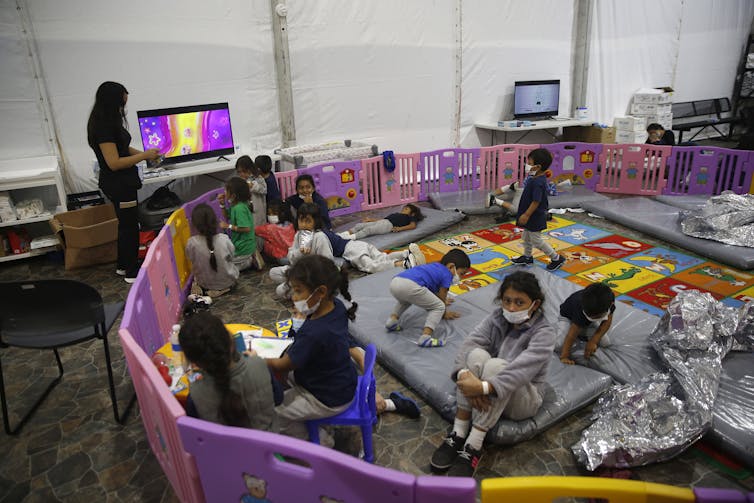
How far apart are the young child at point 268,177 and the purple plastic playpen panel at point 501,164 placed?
10.6ft

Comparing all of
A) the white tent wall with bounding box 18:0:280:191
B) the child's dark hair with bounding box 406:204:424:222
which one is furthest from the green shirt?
the white tent wall with bounding box 18:0:280:191

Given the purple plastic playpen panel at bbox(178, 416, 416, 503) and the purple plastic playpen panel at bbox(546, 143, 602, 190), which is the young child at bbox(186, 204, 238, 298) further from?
the purple plastic playpen panel at bbox(546, 143, 602, 190)

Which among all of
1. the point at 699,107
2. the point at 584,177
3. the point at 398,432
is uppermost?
the point at 699,107

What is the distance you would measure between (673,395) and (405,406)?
157 cm

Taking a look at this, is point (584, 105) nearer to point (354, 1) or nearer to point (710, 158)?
point (710, 158)

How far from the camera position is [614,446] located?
270cm

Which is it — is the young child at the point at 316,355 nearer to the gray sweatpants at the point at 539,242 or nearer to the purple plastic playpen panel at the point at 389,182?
the gray sweatpants at the point at 539,242

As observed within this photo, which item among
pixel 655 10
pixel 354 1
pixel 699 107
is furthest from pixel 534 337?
pixel 699 107

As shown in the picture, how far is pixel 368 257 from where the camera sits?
5266 mm

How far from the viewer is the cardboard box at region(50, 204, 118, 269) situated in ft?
18.0

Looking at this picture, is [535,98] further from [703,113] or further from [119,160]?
[119,160]

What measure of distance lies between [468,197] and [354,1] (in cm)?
335

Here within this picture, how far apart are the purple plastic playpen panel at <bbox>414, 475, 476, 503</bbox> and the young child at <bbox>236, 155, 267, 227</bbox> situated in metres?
4.54

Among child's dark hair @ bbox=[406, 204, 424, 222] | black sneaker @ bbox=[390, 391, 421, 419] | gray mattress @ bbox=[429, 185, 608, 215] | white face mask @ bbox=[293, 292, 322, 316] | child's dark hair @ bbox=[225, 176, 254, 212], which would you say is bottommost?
black sneaker @ bbox=[390, 391, 421, 419]
